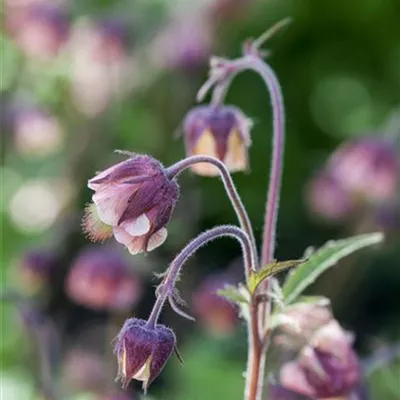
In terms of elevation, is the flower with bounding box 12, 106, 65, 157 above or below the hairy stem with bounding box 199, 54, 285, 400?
above

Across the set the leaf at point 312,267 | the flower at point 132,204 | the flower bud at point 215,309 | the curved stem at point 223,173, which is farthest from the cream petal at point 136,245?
the flower bud at point 215,309

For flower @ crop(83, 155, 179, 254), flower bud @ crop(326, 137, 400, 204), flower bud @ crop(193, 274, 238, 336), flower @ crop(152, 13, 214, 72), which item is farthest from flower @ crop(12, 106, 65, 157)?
flower @ crop(83, 155, 179, 254)

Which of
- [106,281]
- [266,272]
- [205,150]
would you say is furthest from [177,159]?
[266,272]

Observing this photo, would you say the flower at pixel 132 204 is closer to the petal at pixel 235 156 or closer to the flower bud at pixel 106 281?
the petal at pixel 235 156

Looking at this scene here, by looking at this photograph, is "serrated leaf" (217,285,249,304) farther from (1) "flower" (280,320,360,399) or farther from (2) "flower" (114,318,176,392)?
(1) "flower" (280,320,360,399)

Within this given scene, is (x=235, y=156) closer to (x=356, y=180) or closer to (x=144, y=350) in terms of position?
(x=144, y=350)

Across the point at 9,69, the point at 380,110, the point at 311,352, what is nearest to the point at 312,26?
the point at 380,110

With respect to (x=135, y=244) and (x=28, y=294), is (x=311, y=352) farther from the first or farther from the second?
(x=28, y=294)
